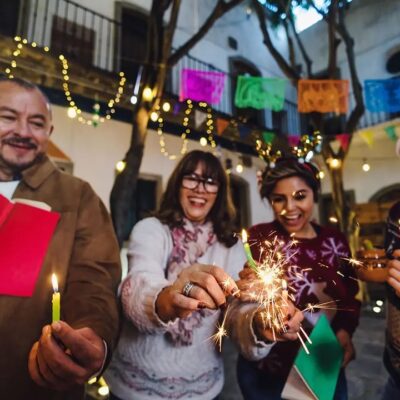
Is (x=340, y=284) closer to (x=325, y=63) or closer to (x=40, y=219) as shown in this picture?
(x=40, y=219)

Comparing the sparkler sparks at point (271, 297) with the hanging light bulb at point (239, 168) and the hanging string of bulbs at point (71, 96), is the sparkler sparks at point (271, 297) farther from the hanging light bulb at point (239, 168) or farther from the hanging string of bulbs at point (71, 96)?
the hanging light bulb at point (239, 168)

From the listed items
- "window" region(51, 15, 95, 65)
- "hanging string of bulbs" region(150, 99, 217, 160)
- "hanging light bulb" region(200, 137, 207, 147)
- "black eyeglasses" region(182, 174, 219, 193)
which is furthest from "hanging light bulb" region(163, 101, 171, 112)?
"black eyeglasses" region(182, 174, 219, 193)

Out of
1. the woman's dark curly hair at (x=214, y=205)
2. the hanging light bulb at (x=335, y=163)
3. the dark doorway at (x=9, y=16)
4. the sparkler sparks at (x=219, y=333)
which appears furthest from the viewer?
the dark doorway at (x=9, y=16)

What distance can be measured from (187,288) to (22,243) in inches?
26.1

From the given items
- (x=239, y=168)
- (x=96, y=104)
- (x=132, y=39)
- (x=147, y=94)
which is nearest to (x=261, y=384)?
(x=147, y=94)

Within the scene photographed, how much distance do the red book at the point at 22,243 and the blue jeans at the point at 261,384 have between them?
1.24 m

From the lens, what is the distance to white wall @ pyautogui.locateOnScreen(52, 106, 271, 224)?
17.2 ft

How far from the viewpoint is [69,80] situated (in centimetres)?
574

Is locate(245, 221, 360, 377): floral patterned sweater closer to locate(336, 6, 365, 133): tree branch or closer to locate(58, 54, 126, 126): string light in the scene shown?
locate(58, 54, 126, 126): string light

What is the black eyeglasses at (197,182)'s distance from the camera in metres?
1.57

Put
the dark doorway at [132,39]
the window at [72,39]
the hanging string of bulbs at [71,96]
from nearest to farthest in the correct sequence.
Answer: the hanging string of bulbs at [71,96]
the window at [72,39]
the dark doorway at [132,39]

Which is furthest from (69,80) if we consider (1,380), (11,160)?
(1,380)

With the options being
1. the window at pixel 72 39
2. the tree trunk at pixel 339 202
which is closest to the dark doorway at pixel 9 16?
the window at pixel 72 39

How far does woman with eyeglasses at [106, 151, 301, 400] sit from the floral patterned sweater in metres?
0.33
